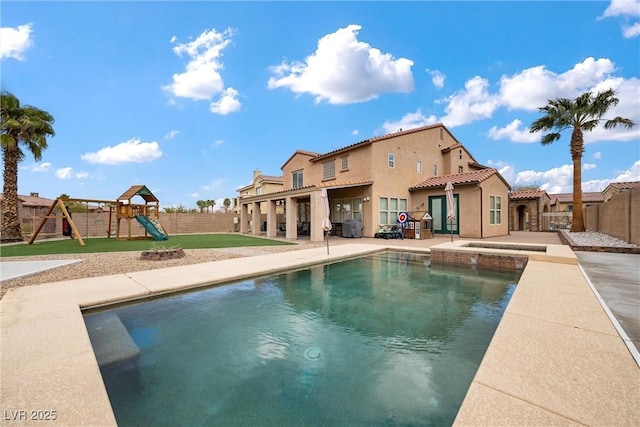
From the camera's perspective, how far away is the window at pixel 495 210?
16.6m

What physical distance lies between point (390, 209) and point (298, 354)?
1493cm

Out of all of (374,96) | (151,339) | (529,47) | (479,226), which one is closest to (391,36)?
(374,96)

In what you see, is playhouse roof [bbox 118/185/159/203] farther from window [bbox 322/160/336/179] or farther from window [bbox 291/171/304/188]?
window [bbox 322/160/336/179]

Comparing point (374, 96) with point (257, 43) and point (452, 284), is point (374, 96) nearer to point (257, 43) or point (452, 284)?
point (257, 43)

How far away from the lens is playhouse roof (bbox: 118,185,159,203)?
17638 mm

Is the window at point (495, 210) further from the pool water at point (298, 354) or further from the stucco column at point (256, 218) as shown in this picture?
the stucco column at point (256, 218)

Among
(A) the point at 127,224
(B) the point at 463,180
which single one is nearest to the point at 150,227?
(A) the point at 127,224

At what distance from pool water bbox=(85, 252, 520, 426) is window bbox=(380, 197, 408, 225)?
35.9ft

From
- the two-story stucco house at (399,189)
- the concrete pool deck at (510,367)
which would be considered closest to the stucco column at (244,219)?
the two-story stucco house at (399,189)

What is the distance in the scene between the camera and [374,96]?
72.5 ft

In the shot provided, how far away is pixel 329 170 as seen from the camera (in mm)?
20844

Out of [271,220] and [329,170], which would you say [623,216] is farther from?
[271,220]

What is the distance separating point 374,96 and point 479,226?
41.6ft

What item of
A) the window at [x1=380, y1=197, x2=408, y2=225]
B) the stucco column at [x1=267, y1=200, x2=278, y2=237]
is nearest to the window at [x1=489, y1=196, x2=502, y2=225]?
the window at [x1=380, y1=197, x2=408, y2=225]
